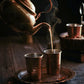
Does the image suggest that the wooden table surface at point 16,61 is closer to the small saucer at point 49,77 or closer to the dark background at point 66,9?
the small saucer at point 49,77

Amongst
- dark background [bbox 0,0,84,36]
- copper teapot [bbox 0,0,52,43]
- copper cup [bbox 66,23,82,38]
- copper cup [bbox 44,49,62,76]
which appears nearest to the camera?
copper teapot [bbox 0,0,52,43]

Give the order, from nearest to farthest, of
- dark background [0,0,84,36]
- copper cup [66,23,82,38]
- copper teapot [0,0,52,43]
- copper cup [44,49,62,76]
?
1. copper teapot [0,0,52,43]
2. copper cup [44,49,62,76]
3. copper cup [66,23,82,38]
4. dark background [0,0,84,36]

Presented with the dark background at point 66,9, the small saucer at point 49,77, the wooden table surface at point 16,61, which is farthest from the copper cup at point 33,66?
the dark background at point 66,9

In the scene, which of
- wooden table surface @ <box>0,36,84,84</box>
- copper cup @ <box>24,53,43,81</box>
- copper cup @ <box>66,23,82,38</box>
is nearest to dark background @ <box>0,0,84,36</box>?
wooden table surface @ <box>0,36,84,84</box>

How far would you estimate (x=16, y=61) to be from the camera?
1.80m

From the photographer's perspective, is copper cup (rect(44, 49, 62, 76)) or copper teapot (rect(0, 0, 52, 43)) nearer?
copper teapot (rect(0, 0, 52, 43))

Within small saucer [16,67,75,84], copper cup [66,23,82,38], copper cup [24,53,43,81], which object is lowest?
small saucer [16,67,75,84]

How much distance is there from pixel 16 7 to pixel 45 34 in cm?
164

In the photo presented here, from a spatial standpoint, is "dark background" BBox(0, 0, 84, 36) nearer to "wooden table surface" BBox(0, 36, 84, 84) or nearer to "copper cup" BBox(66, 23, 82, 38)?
"wooden table surface" BBox(0, 36, 84, 84)

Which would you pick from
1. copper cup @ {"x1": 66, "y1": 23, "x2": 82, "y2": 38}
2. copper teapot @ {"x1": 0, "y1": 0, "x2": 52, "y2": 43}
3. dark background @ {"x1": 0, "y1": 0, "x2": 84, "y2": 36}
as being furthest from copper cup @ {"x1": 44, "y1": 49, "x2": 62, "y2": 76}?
dark background @ {"x1": 0, "y1": 0, "x2": 84, "y2": 36}

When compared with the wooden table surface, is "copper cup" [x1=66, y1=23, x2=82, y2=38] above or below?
above

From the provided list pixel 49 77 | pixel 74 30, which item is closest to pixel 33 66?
pixel 49 77

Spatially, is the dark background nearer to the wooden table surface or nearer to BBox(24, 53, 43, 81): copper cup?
the wooden table surface

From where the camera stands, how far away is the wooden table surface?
4.68 ft
